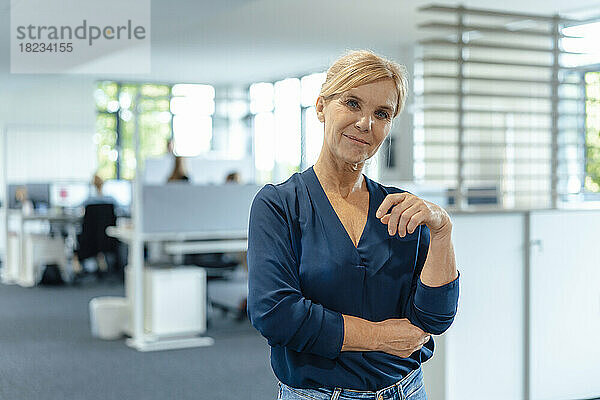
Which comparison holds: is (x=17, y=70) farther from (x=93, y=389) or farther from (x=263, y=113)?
(x=93, y=389)

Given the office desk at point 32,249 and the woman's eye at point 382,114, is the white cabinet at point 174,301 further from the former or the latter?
the woman's eye at point 382,114

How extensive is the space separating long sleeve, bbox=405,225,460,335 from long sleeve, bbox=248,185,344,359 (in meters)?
0.14

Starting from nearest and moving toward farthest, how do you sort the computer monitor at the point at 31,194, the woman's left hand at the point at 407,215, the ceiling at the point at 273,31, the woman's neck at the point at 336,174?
the woman's left hand at the point at 407,215 → the woman's neck at the point at 336,174 → the ceiling at the point at 273,31 → the computer monitor at the point at 31,194

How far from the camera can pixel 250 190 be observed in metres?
5.79

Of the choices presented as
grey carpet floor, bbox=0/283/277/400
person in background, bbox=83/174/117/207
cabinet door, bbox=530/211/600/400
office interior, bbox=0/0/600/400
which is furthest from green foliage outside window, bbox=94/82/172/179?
cabinet door, bbox=530/211/600/400

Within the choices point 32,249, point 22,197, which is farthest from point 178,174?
point 22,197

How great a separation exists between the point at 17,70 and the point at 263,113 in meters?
4.75

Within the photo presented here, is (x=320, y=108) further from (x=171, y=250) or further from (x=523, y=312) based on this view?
(x=171, y=250)

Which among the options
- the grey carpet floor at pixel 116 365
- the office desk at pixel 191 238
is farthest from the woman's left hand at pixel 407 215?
the office desk at pixel 191 238

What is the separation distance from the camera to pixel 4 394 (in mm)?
3996

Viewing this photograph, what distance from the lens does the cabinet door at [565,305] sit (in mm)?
3412

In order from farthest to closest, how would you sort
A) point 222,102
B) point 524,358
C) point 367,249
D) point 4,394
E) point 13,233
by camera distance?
1. point 222,102
2. point 13,233
3. point 4,394
4. point 524,358
5. point 367,249

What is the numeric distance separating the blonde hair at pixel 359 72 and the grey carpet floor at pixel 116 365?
302 cm

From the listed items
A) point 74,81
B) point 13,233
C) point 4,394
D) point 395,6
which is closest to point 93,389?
point 4,394
